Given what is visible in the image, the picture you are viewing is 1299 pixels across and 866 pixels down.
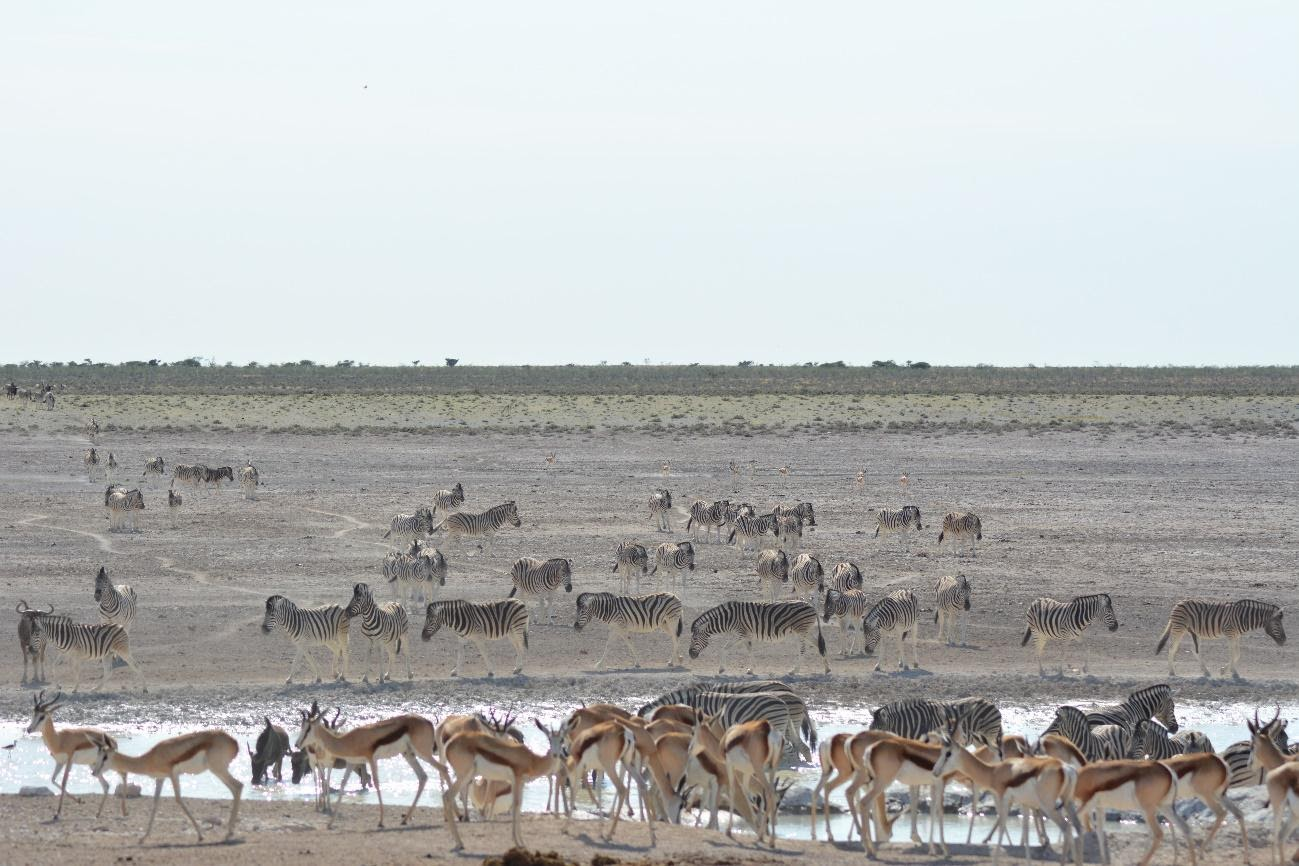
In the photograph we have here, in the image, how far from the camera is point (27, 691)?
17.4 metres

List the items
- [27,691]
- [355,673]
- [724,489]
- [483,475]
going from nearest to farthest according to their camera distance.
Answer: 1. [27,691]
2. [355,673]
3. [724,489]
4. [483,475]

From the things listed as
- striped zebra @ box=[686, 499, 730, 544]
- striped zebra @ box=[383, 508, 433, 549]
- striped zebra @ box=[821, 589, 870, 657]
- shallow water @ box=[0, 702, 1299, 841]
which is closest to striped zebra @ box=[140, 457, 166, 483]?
striped zebra @ box=[383, 508, 433, 549]

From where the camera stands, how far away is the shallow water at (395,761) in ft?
45.8

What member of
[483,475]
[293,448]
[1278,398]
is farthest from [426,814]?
[1278,398]

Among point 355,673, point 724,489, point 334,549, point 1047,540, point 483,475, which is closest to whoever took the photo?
point 355,673

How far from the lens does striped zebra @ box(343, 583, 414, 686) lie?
18109 millimetres

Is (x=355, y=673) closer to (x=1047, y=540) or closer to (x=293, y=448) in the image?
(x=1047, y=540)

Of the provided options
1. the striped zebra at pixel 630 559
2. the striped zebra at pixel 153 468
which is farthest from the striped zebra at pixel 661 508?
the striped zebra at pixel 153 468

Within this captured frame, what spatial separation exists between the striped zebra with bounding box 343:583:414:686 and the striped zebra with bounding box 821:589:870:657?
5.36 m

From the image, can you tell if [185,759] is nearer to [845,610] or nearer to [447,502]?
[845,610]

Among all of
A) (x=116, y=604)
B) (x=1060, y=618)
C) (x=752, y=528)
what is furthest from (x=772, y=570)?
(x=116, y=604)

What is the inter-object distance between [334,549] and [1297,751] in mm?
18296

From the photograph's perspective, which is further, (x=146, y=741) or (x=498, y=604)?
(x=498, y=604)

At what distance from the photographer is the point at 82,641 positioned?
57.2 feet
